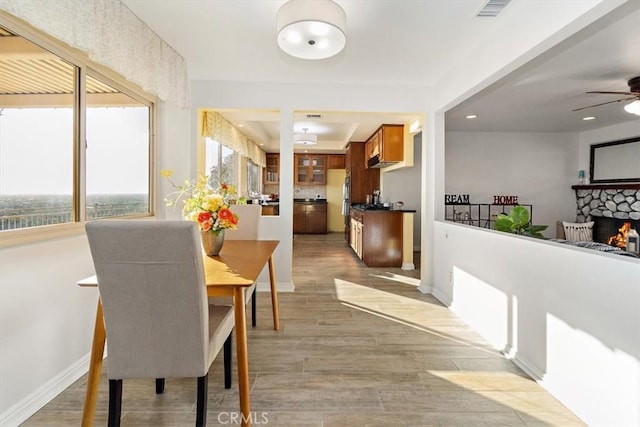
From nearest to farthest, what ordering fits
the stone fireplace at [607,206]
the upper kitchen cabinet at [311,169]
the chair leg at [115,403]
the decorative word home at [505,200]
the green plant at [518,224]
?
1. the chair leg at [115,403]
2. the green plant at [518,224]
3. the stone fireplace at [607,206]
4. the decorative word home at [505,200]
5. the upper kitchen cabinet at [311,169]

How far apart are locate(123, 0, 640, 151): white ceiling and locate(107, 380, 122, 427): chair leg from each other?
7.63ft

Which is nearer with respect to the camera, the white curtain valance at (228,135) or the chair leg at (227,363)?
the chair leg at (227,363)

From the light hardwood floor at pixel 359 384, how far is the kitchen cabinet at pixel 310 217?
19.0ft

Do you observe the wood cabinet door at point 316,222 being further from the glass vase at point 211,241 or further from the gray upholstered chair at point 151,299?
the gray upholstered chair at point 151,299

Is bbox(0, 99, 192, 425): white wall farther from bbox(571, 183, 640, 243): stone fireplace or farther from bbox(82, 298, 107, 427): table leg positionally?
bbox(571, 183, 640, 243): stone fireplace

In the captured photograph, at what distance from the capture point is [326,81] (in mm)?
3641

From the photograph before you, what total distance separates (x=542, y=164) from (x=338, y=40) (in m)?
5.66

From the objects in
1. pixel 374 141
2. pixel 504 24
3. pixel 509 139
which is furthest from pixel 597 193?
pixel 504 24

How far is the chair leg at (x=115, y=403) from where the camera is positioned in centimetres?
136

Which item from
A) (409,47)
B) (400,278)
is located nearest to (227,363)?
(409,47)

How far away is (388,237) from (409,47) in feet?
9.63

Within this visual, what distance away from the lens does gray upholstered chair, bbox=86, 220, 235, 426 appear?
121 cm

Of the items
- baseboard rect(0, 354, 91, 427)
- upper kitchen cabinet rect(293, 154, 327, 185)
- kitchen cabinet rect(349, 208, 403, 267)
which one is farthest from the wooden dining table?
upper kitchen cabinet rect(293, 154, 327, 185)

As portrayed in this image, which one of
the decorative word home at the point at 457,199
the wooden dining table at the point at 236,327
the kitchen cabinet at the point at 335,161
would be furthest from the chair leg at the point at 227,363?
the kitchen cabinet at the point at 335,161
